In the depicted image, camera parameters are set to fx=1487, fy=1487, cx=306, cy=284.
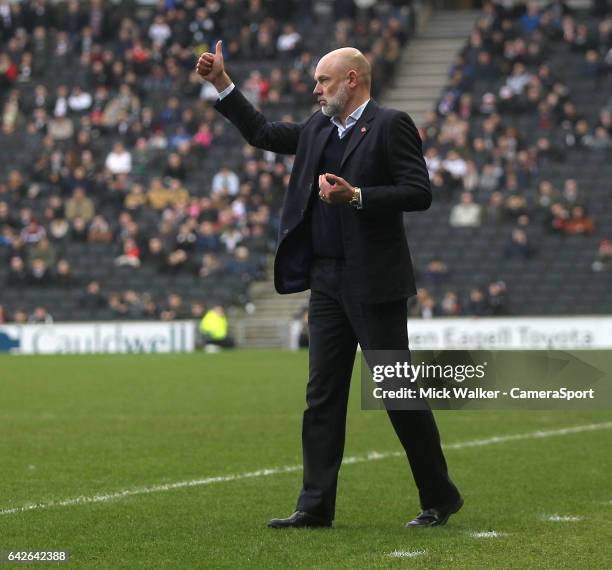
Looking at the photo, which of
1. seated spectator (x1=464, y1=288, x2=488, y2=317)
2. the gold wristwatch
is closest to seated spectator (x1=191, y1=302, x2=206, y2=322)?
seated spectator (x1=464, y1=288, x2=488, y2=317)

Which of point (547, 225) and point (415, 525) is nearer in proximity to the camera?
point (415, 525)

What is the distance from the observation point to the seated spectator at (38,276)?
34875 millimetres

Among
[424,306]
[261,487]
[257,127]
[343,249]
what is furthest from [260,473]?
[424,306]

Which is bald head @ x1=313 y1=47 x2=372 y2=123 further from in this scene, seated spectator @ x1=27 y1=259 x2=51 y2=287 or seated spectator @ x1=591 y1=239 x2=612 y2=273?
seated spectator @ x1=27 y1=259 x2=51 y2=287

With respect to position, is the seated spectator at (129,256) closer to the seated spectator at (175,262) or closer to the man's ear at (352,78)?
the seated spectator at (175,262)

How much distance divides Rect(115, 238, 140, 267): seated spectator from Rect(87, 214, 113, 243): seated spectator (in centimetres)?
65

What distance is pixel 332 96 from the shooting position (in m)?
7.66

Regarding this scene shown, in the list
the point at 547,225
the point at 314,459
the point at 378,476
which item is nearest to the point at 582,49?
the point at 547,225

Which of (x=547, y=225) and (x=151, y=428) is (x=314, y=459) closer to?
(x=151, y=428)

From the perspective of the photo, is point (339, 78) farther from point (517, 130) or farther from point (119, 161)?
point (119, 161)

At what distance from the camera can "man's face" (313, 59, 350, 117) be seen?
7652mm

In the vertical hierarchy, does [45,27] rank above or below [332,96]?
above

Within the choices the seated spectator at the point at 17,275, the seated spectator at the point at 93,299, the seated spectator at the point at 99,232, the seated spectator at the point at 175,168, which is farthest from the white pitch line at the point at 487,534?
the seated spectator at the point at 175,168

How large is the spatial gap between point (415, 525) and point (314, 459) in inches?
24.8
